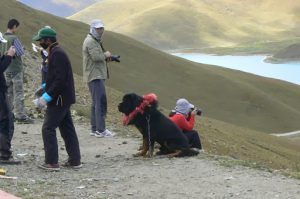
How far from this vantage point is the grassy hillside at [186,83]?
166 feet

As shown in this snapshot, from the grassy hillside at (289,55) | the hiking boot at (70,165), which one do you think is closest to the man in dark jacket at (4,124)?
the hiking boot at (70,165)

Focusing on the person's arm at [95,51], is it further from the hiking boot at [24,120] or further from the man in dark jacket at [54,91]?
the hiking boot at [24,120]

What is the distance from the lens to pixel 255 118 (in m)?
50.6

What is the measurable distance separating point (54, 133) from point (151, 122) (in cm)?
209

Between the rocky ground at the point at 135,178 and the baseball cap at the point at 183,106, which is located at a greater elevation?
the baseball cap at the point at 183,106

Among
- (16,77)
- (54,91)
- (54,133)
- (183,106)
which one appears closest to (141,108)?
(183,106)

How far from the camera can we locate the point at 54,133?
37.2 ft

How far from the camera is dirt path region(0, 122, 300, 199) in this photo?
380 inches

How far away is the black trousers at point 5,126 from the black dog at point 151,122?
2.19 meters

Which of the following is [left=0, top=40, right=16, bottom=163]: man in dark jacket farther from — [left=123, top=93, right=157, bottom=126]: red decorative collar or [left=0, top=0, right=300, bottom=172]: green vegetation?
[left=0, top=0, right=300, bottom=172]: green vegetation

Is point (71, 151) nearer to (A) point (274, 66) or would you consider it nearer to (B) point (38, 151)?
(B) point (38, 151)

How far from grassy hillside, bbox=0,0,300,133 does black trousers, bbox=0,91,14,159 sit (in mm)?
35712

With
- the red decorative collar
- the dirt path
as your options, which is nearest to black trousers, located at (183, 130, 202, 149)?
the dirt path

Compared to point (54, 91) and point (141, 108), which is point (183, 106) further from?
point (54, 91)
